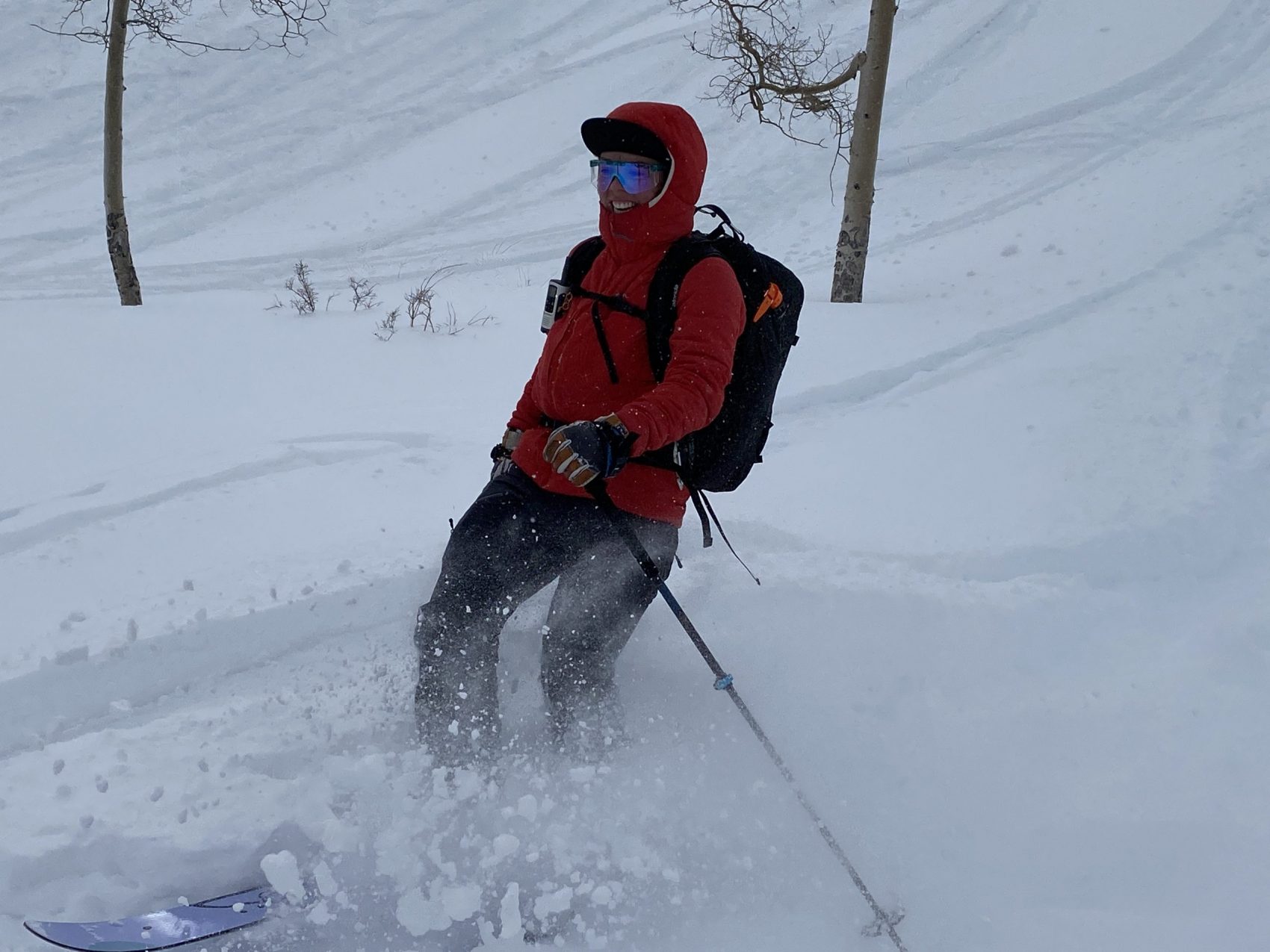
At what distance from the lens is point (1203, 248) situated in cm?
689

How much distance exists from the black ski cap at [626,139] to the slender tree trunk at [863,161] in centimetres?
561

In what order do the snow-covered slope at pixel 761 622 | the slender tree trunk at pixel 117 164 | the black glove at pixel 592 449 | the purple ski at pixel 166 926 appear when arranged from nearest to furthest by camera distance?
the purple ski at pixel 166 926, the black glove at pixel 592 449, the snow-covered slope at pixel 761 622, the slender tree trunk at pixel 117 164

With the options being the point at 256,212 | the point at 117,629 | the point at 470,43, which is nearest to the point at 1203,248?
the point at 117,629

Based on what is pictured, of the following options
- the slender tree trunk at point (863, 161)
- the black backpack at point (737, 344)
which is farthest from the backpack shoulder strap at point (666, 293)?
the slender tree trunk at point (863, 161)

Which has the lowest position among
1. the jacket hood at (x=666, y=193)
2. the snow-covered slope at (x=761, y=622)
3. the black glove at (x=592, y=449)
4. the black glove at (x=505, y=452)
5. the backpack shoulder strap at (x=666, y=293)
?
the snow-covered slope at (x=761, y=622)

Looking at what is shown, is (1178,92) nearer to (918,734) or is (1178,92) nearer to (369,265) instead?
(369,265)

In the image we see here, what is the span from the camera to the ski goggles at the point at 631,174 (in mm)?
2639

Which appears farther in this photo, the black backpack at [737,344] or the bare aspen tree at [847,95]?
the bare aspen tree at [847,95]

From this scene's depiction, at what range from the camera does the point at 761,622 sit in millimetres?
3725

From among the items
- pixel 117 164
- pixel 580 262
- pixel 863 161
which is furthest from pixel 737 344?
pixel 117 164

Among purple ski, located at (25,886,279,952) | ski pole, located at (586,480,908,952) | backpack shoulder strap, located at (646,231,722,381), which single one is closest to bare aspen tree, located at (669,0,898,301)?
backpack shoulder strap, located at (646,231,722,381)

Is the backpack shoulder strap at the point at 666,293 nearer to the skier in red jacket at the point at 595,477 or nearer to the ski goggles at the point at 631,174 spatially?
the skier in red jacket at the point at 595,477

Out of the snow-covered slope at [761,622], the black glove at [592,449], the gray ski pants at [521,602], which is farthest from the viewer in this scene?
the gray ski pants at [521,602]

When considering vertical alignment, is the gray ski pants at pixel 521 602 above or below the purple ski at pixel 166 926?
above
